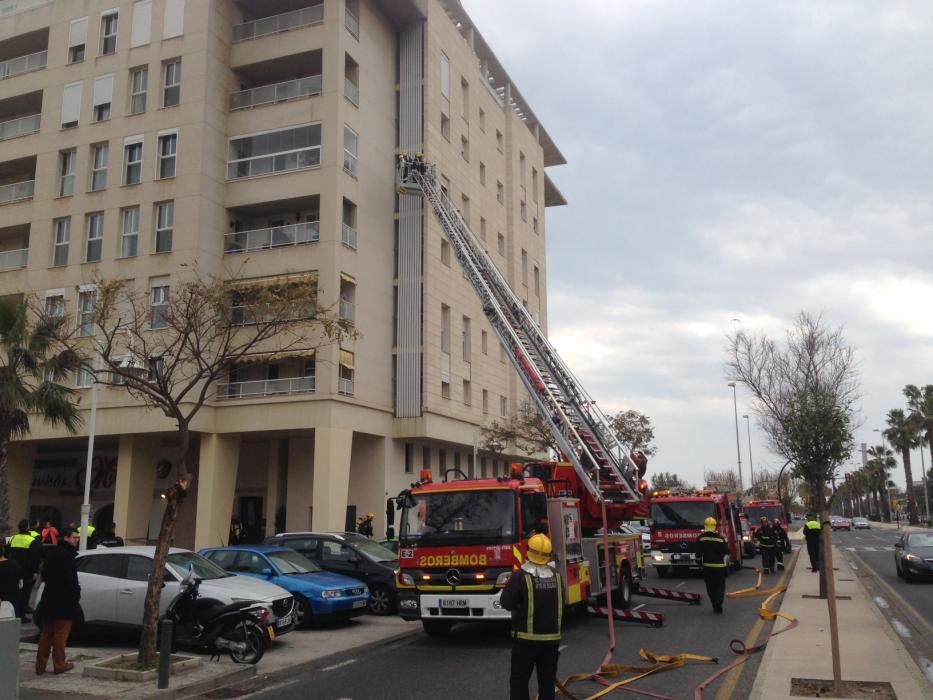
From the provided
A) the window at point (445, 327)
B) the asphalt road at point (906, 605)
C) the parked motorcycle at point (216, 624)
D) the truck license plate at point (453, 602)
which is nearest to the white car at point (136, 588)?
the parked motorcycle at point (216, 624)

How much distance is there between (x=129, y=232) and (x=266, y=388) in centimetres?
883

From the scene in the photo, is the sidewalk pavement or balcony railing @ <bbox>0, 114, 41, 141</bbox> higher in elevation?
balcony railing @ <bbox>0, 114, 41, 141</bbox>

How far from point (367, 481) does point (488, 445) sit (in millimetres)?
7989

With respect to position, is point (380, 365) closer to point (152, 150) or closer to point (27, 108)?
point (152, 150)

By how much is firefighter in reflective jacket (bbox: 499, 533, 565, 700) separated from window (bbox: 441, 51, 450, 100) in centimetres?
3367

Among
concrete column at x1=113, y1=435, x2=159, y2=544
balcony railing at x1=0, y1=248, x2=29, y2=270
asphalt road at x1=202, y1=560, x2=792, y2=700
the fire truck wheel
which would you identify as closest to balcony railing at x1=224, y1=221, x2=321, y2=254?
concrete column at x1=113, y1=435, x2=159, y2=544

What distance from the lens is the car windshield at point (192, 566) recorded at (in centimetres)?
1266

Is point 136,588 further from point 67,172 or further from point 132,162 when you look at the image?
point 67,172

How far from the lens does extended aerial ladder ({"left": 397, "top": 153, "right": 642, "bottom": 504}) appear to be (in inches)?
653

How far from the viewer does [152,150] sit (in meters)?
32.2

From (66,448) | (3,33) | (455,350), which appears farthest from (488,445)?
(3,33)

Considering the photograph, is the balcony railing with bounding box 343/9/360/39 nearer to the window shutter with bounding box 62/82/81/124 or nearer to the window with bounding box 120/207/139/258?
the window with bounding box 120/207/139/258

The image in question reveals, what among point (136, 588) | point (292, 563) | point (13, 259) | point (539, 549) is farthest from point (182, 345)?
point (13, 259)

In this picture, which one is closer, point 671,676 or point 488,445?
point 671,676
